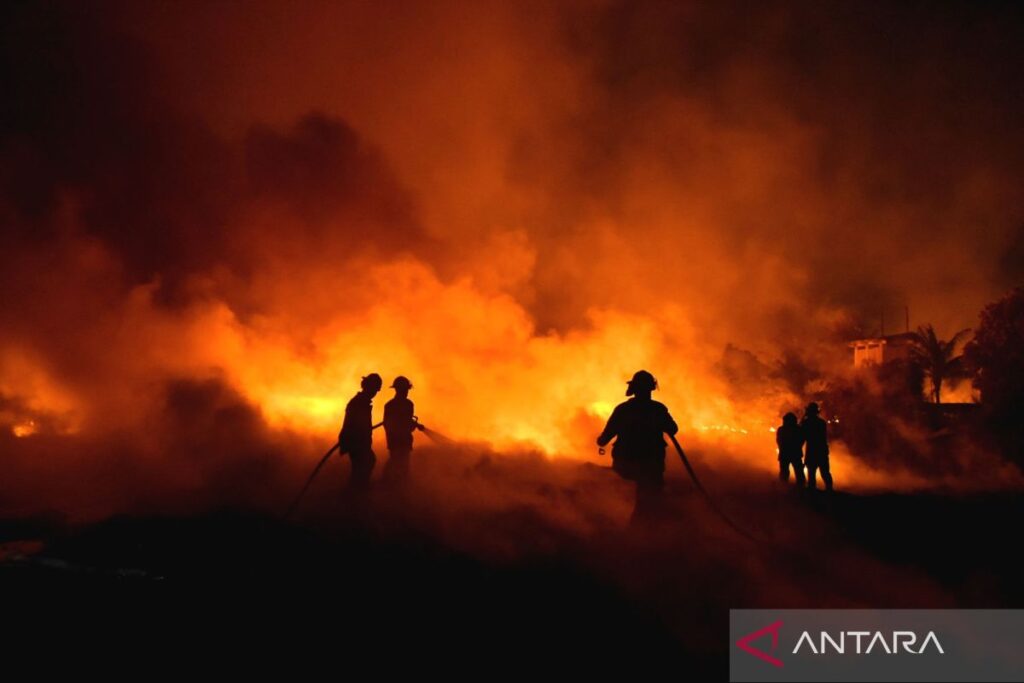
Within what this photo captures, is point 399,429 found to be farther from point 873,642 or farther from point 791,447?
point 791,447

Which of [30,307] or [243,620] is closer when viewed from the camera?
[243,620]

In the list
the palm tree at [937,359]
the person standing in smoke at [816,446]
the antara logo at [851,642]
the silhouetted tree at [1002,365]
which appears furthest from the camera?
the palm tree at [937,359]

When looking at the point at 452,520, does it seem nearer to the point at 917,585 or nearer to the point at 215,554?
the point at 215,554

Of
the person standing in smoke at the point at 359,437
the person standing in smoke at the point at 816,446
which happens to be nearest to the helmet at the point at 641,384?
the person standing in smoke at the point at 359,437

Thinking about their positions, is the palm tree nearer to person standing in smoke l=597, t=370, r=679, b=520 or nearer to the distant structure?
the distant structure

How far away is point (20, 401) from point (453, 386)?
916 cm

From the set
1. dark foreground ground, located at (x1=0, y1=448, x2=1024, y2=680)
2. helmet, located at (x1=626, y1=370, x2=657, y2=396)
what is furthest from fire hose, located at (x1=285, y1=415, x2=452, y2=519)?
helmet, located at (x1=626, y1=370, x2=657, y2=396)

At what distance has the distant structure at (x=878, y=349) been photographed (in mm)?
37281

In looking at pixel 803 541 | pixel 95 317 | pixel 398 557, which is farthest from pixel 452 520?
pixel 95 317

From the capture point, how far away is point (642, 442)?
557cm

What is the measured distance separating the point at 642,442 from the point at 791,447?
6825mm

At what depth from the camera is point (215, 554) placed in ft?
18.2

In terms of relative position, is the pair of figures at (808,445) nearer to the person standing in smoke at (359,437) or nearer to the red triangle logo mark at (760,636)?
the red triangle logo mark at (760,636)

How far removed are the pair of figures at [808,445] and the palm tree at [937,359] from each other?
22.8 meters
